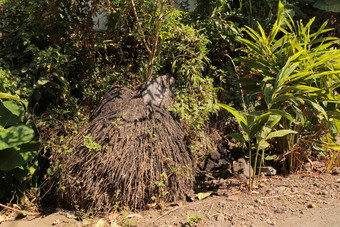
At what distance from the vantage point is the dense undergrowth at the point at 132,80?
346 centimetres

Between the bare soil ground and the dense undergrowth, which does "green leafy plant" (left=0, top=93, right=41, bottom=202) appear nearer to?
the dense undergrowth

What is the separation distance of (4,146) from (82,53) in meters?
1.57

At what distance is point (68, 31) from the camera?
4.05 m

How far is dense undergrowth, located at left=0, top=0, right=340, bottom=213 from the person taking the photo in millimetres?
3455

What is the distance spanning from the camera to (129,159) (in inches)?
132

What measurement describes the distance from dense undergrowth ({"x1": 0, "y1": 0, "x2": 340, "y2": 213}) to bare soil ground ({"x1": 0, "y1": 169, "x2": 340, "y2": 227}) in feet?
1.13

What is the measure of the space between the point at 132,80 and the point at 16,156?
171 cm

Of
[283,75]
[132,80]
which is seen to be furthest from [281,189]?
[132,80]

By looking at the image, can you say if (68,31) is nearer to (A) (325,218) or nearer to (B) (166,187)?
(B) (166,187)

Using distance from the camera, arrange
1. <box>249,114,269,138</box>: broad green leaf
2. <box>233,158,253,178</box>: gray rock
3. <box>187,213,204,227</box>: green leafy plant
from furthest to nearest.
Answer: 1. <box>233,158,253,178</box>: gray rock
2. <box>249,114,269,138</box>: broad green leaf
3. <box>187,213,204,227</box>: green leafy plant

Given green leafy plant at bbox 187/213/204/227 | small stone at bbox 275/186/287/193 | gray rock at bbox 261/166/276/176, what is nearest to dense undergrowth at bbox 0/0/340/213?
gray rock at bbox 261/166/276/176

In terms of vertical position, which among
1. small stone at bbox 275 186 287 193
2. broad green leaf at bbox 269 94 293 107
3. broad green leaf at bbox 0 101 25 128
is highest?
broad green leaf at bbox 269 94 293 107

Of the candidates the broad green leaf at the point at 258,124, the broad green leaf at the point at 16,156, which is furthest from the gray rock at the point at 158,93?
the broad green leaf at the point at 16,156

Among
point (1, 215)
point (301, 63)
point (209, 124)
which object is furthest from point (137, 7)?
point (1, 215)
